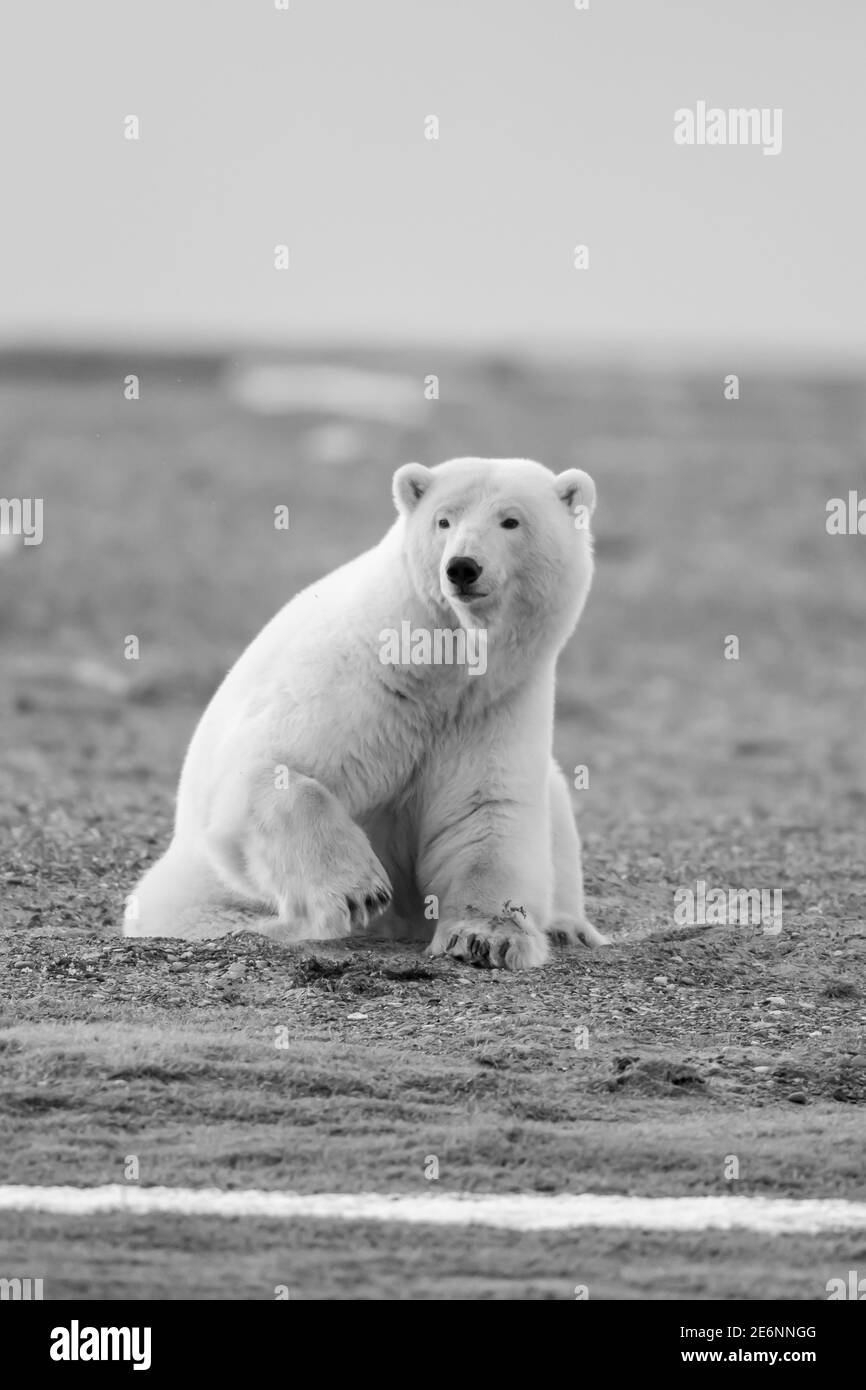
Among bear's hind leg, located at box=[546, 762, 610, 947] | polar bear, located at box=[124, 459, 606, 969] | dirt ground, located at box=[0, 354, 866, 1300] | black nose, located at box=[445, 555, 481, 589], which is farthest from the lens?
bear's hind leg, located at box=[546, 762, 610, 947]

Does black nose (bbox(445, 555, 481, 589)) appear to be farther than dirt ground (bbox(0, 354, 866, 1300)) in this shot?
Yes

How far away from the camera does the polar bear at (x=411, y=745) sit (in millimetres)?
6844

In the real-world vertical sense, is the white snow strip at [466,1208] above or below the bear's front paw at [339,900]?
below

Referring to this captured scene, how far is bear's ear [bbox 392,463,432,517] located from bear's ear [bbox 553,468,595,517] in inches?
19.1

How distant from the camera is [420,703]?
7.12 m

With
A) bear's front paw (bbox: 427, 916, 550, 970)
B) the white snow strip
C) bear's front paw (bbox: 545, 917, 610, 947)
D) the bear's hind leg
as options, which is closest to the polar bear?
bear's front paw (bbox: 427, 916, 550, 970)

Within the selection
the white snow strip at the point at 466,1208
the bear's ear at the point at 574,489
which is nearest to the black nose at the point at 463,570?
the bear's ear at the point at 574,489

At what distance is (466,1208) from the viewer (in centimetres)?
469

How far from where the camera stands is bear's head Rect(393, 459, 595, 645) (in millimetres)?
6887

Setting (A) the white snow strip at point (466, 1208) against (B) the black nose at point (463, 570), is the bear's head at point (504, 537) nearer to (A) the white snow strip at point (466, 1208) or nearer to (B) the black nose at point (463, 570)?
(B) the black nose at point (463, 570)

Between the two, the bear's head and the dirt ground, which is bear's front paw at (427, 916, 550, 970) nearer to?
the dirt ground

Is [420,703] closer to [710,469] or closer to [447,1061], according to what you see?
[447,1061]

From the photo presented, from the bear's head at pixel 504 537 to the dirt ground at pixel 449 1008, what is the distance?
1.23 meters
